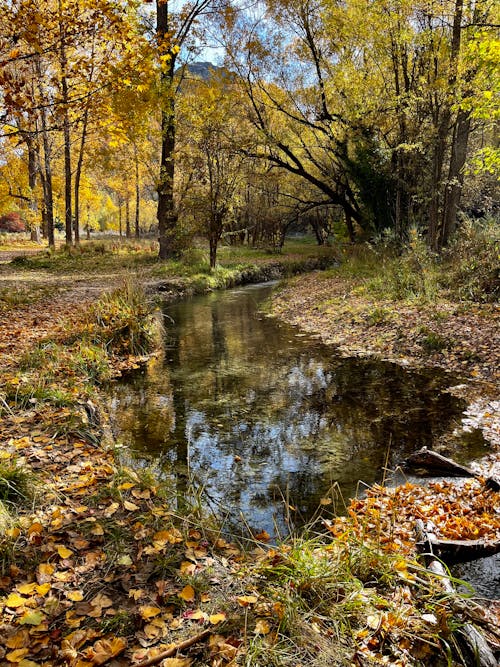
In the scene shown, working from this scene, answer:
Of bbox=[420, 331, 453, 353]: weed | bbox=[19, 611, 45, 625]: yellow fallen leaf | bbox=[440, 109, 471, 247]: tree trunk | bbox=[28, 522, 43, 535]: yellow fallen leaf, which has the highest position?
bbox=[440, 109, 471, 247]: tree trunk

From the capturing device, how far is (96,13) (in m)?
6.38

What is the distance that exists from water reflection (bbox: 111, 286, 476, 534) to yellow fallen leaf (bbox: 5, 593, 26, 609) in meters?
1.60

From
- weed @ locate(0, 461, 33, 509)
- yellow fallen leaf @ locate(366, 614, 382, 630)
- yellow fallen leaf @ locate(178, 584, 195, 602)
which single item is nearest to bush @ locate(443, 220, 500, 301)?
yellow fallen leaf @ locate(366, 614, 382, 630)

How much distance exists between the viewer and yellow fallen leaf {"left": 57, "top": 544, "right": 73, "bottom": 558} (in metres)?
2.79

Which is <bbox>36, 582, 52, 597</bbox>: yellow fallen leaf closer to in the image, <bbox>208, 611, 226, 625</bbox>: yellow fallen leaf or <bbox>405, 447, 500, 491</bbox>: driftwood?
<bbox>208, 611, 226, 625</bbox>: yellow fallen leaf

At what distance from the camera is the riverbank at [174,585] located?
2.18 meters

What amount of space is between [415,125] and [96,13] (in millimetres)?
10233

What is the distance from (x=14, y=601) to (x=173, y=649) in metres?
0.91

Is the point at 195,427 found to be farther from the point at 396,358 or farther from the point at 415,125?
the point at 415,125

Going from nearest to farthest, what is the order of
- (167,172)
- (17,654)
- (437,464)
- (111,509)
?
(17,654)
(111,509)
(437,464)
(167,172)

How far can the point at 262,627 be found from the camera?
2289mm

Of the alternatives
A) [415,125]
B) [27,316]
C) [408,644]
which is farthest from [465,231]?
[408,644]

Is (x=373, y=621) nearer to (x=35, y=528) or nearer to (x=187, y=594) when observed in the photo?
(x=187, y=594)

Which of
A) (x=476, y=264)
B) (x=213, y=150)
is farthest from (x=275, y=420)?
(x=213, y=150)
